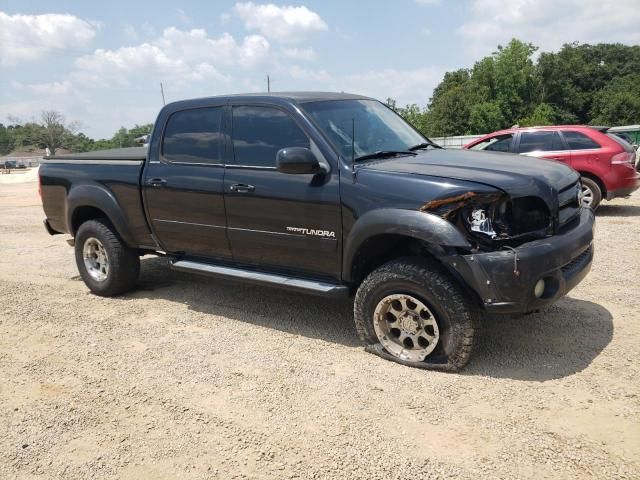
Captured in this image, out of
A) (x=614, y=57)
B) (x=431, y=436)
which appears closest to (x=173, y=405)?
(x=431, y=436)

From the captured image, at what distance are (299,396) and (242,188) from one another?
1816mm

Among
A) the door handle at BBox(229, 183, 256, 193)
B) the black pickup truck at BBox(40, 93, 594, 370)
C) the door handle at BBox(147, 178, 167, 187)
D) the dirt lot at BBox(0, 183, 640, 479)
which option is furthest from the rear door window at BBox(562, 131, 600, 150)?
the door handle at BBox(147, 178, 167, 187)

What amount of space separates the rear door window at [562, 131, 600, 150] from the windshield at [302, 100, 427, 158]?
224 inches

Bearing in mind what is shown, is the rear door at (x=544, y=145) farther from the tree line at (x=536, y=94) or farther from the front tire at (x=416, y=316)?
the tree line at (x=536, y=94)

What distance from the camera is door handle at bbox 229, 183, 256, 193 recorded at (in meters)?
4.50

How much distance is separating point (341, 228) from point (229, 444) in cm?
171

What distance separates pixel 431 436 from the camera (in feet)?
10.1

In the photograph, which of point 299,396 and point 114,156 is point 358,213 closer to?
point 299,396

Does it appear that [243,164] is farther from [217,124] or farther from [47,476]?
[47,476]

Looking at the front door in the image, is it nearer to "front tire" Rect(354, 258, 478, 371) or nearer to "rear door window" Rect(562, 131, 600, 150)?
"front tire" Rect(354, 258, 478, 371)

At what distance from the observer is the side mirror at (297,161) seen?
3.96 metres

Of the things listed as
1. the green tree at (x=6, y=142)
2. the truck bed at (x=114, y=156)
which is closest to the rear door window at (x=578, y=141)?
the truck bed at (x=114, y=156)

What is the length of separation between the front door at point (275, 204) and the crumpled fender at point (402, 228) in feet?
0.53

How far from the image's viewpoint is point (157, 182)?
5168 millimetres
